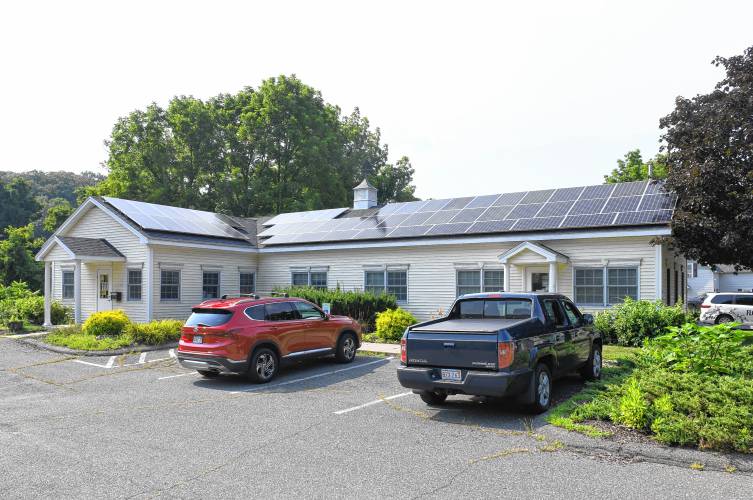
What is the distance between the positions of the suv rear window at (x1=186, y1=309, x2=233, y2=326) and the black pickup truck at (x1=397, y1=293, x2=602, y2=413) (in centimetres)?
426

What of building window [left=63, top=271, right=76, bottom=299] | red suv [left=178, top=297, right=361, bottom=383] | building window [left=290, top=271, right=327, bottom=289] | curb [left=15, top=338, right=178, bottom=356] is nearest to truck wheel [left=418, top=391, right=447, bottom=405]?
red suv [left=178, top=297, right=361, bottom=383]

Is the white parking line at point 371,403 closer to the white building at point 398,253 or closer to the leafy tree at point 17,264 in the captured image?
the white building at point 398,253

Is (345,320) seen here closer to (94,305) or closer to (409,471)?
(409,471)

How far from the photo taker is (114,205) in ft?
72.5

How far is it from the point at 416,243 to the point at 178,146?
30958mm

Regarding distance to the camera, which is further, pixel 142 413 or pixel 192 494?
pixel 142 413

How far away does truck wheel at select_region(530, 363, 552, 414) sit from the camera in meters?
7.91

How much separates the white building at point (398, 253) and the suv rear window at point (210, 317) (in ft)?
33.0

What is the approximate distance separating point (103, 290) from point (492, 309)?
18.5 m

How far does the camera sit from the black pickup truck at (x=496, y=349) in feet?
24.8

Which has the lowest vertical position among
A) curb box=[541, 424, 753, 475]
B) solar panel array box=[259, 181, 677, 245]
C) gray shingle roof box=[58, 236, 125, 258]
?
curb box=[541, 424, 753, 475]

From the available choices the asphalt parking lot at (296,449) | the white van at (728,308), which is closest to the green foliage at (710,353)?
the asphalt parking lot at (296,449)

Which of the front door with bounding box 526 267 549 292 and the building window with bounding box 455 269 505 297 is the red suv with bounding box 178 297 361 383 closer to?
the building window with bounding box 455 269 505 297

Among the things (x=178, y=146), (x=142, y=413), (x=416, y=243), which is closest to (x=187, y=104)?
(x=178, y=146)
